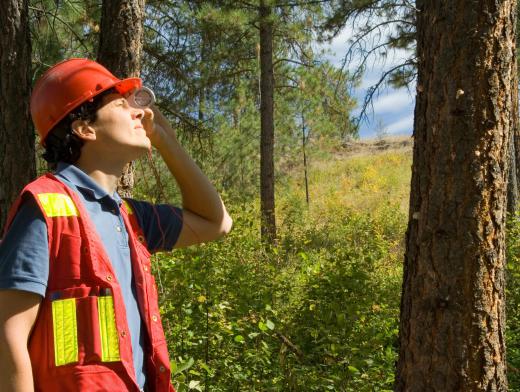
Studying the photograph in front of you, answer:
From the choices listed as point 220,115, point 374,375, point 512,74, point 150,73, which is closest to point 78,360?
point 512,74

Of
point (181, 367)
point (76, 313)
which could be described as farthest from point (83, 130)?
point (181, 367)

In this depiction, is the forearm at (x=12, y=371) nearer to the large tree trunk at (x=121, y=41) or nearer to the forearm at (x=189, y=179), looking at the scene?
the forearm at (x=189, y=179)

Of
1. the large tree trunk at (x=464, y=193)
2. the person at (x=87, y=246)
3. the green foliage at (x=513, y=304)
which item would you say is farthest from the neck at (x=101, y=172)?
the green foliage at (x=513, y=304)

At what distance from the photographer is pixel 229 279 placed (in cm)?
515

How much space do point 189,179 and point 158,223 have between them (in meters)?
0.18

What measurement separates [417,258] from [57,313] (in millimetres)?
1723

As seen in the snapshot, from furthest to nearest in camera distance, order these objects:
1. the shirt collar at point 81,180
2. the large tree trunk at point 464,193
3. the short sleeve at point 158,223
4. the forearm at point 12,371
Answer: the large tree trunk at point 464,193 → the short sleeve at point 158,223 → the shirt collar at point 81,180 → the forearm at point 12,371

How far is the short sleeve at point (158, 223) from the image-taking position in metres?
1.81

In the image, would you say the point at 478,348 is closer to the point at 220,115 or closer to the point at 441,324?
the point at 441,324

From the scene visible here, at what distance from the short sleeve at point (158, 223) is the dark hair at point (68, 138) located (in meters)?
0.30

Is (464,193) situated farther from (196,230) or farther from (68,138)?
(68,138)

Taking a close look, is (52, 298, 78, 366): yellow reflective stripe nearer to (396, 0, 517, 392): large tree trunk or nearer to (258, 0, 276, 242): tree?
(396, 0, 517, 392): large tree trunk

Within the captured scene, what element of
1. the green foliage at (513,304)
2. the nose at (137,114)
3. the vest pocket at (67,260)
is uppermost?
the nose at (137,114)

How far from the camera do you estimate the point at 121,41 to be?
3746 millimetres
